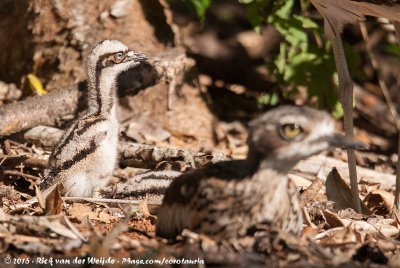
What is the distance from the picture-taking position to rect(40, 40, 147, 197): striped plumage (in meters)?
4.05

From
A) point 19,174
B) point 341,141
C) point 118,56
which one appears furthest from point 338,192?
point 19,174

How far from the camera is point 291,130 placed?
8.78 ft

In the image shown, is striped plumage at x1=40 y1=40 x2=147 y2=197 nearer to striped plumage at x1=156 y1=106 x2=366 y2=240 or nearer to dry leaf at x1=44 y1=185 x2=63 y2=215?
dry leaf at x1=44 y1=185 x2=63 y2=215

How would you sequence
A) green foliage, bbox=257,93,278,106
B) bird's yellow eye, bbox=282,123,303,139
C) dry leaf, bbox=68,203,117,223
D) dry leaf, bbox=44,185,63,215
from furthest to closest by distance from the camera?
green foliage, bbox=257,93,278,106, dry leaf, bbox=68,203,117,223, dry leaf, bbox=44,185,63,215, bird's yellow eye, bbox=282,123,303,139

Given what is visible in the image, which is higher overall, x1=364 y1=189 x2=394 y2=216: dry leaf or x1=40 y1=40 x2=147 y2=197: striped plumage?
x1=40 y1=40 x2=147 y2=197: striped plumage

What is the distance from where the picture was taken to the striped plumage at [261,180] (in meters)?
2.68

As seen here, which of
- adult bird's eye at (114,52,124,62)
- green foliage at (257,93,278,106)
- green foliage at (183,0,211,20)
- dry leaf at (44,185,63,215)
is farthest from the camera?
green foliage at (257,93,278,106)

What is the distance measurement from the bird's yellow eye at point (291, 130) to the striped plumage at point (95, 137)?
1.90 meters

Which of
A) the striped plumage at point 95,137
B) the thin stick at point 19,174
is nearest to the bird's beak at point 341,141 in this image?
the striped plumage at point 95,137

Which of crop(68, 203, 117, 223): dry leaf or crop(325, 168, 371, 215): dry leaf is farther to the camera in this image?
crop(325, 168, 371, 215): dry leaf

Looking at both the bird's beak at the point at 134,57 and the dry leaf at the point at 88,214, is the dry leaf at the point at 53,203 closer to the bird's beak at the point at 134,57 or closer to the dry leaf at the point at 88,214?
the dry leaf at the point at 88,214

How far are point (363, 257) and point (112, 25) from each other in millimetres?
3799

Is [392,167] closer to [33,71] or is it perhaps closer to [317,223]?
[317,223]

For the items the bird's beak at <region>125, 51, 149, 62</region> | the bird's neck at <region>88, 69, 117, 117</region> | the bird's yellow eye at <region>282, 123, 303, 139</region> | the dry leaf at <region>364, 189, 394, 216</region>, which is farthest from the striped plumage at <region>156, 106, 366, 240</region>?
the bird's beak at <region>125, 51, 149, 62</region>
